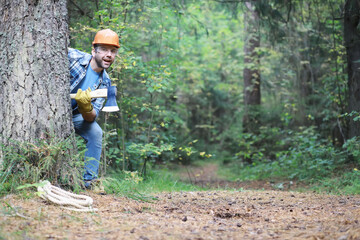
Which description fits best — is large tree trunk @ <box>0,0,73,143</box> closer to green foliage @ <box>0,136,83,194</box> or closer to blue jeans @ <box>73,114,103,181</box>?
green foliage @ <box>0,136,83,194</box>


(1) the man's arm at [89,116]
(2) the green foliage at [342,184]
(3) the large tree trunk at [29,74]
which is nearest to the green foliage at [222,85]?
(2) the green foliage at [342,184]

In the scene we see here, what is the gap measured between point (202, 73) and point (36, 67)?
51.3 ft

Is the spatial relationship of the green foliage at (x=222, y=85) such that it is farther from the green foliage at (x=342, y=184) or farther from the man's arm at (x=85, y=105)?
the man's arm at (x=85, y=105)

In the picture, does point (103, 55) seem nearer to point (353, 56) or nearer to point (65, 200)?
point (65, 200)

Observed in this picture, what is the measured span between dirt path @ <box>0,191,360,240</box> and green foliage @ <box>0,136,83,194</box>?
0.24m

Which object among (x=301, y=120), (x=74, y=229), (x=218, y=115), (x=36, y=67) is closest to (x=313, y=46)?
(x=301, y=120)

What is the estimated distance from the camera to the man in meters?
3.88

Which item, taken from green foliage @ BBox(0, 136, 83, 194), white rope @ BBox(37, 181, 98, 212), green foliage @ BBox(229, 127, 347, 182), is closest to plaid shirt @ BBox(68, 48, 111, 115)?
green foliage @ BBox(0, 136, 83, 194)

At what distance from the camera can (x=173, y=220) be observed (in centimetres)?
275

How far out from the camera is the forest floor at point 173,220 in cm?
226

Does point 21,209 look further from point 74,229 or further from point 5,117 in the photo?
point 5,117

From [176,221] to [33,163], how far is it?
1367 millimetres

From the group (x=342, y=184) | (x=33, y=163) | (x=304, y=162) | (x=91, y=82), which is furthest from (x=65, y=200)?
(x=304, y=162)

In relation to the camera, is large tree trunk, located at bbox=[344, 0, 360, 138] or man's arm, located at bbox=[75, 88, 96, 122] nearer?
man's arm, located at bbox=[75, 88, 96, 122]
